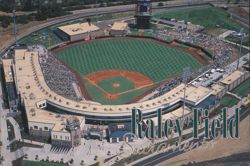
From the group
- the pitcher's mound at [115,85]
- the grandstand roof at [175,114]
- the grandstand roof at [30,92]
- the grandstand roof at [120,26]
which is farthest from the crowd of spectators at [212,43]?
the grandstand roof at [30,92]

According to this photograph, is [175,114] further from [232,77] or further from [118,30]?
[118,30]

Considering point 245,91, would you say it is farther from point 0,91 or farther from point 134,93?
point 0,91

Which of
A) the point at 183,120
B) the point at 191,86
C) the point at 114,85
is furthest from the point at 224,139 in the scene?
the point at 114,85

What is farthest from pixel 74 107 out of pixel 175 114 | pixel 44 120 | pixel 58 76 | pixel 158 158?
pixel 175 114

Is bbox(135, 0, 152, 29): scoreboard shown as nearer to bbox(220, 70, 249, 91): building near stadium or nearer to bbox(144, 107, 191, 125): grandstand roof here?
bbox(220, 70, 249, 91): building near stadium

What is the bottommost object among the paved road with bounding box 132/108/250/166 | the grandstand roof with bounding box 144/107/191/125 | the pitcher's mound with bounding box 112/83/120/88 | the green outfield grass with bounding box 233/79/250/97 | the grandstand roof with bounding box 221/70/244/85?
the paved road with bounding box 132/108/250/166

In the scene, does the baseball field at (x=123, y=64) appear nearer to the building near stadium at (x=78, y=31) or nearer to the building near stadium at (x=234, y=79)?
the building near stadium at (x=78, y=31)

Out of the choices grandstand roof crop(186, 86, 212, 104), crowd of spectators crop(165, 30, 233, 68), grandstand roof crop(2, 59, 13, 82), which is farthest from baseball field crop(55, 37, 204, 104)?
grandstand roof crop(2, 59, 13, 82)
